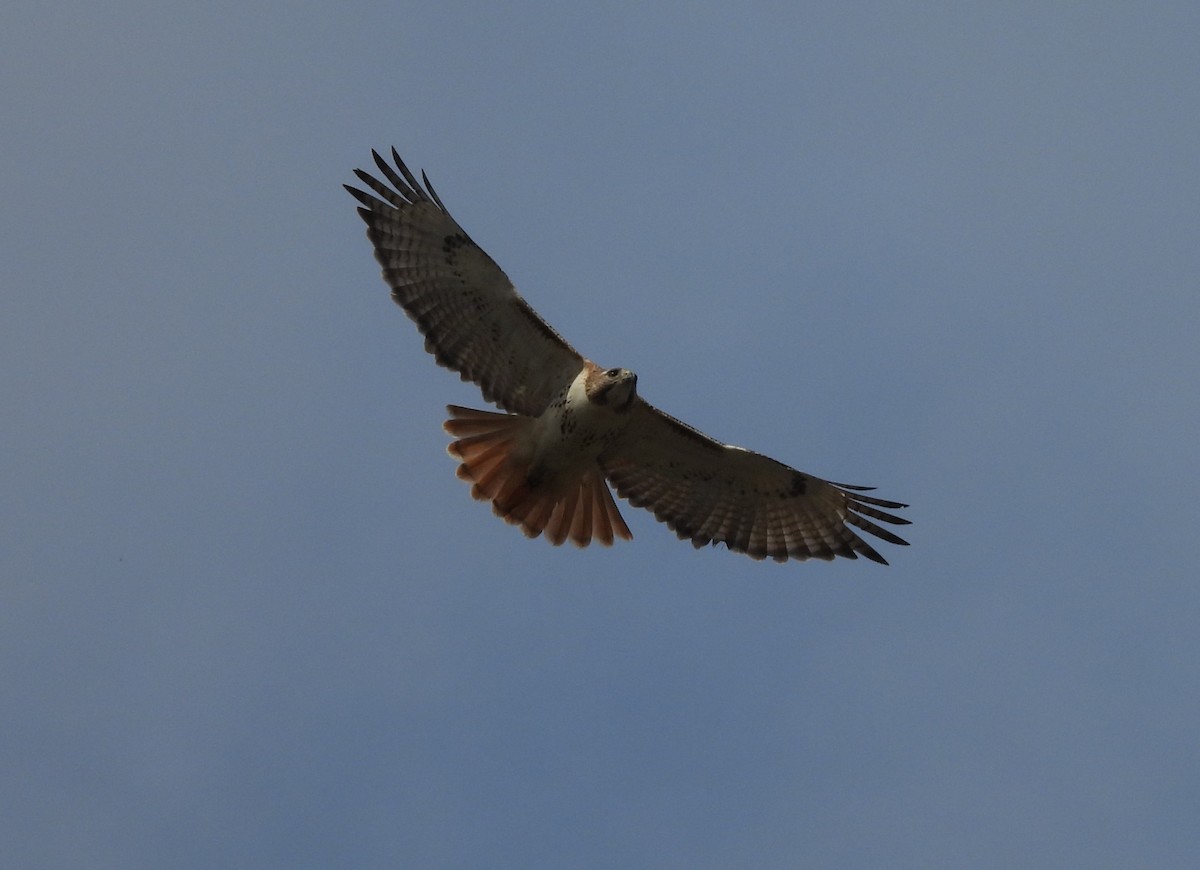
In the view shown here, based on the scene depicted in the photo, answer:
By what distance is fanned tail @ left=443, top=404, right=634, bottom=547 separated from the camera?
14.6m

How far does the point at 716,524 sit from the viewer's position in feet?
50.3

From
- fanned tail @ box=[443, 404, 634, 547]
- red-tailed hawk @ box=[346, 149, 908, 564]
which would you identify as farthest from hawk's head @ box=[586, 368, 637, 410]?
fanned tail @ box=[443, 404, 634, 547]

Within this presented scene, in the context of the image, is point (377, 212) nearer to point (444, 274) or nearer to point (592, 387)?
→ point (444, 274)

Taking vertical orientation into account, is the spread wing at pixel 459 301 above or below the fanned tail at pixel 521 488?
above

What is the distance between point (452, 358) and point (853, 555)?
386 centimetres

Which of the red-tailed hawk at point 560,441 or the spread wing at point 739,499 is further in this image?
the spread wing at point 739,499

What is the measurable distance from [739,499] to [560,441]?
178 cm

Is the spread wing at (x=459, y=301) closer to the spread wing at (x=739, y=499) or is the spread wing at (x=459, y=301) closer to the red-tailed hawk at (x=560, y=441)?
the red-tailed hawk at (x=560, y=441)

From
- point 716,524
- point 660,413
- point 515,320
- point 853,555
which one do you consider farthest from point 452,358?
point 853,555

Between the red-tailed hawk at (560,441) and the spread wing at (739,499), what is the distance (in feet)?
0.04

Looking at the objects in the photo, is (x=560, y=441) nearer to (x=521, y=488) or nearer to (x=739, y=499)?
(x=521, y=488)

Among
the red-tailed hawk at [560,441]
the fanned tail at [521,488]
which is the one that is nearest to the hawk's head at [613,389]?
the red-tailed hawk at [560,441]

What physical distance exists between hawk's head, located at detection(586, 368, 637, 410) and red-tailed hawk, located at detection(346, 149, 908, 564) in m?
0.01

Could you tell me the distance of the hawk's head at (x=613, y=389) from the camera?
45.7ft
